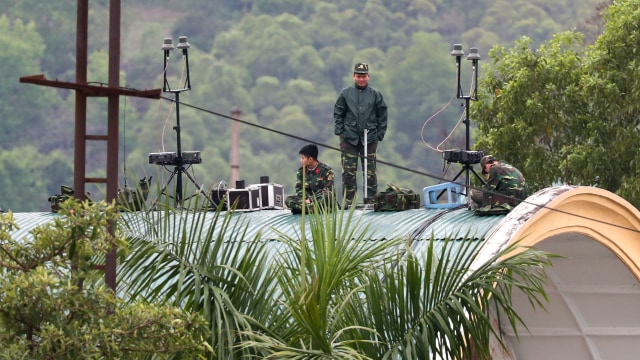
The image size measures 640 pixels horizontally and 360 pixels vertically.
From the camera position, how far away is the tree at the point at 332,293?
1209cm

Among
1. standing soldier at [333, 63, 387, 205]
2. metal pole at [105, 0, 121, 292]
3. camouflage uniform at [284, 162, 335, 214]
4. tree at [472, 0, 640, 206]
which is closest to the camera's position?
metal pole at [105, 0, 121, 292]

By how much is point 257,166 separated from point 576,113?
5033cm

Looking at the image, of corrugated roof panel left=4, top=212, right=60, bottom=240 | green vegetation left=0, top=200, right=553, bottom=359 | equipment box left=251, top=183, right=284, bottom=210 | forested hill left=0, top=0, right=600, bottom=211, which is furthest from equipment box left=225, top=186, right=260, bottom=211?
forested hill left=0, top=0, right=600, bottom=211

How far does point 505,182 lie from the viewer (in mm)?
18625

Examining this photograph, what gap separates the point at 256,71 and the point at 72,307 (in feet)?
273

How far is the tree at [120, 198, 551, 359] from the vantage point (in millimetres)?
12086

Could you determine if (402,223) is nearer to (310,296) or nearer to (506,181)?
(506,181)

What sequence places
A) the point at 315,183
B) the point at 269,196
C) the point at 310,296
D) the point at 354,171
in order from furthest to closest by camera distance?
the point at 354,171
the point at 269,196
the point at 315,183
the point at 310,296

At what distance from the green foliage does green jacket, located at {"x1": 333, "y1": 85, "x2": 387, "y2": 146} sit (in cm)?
1132

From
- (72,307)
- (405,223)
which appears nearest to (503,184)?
(405,223)

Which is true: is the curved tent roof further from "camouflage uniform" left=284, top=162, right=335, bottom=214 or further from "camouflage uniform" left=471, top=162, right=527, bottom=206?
"camouflage uniform" left=471, top=162, right=527, bottom=206

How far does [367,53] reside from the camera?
91.2 metres

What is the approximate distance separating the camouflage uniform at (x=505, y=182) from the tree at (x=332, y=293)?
5.58 metres

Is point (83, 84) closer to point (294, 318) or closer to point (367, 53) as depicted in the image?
point (294, 318)
